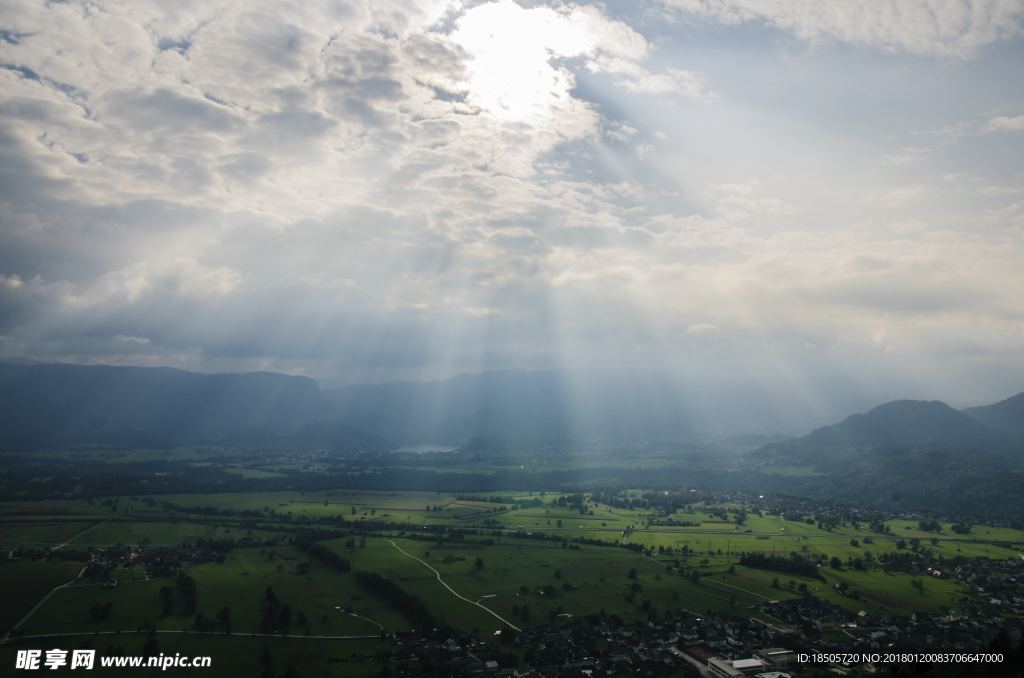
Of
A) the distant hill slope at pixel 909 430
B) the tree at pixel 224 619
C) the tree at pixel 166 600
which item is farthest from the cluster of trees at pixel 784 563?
the distant hill slope at pixel 909 430

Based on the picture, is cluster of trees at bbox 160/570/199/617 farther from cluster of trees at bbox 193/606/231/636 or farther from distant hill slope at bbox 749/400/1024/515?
distant hill slope at bbox 749/400/1024/515

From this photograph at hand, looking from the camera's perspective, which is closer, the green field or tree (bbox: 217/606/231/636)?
tree (bbox: 217/606/231/636)

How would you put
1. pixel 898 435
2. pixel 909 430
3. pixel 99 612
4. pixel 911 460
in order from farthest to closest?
pixel 909 430
pixel 898 435
pixel 911 460
pixel 99 612

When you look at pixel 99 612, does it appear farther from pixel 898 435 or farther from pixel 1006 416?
pixel 1006 416

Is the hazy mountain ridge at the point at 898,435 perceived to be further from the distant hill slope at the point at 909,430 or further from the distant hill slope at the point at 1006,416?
the distant hill slope at the point at 1006,416

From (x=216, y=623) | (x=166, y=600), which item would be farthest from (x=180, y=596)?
(x=216, y=623)

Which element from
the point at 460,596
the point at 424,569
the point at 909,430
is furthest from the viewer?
the point at 909,430

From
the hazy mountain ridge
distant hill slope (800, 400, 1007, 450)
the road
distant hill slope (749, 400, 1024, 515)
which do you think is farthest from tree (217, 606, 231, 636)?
distant hill slope (800, 400, 1007, 450)

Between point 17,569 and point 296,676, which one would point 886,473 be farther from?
point 17,569
